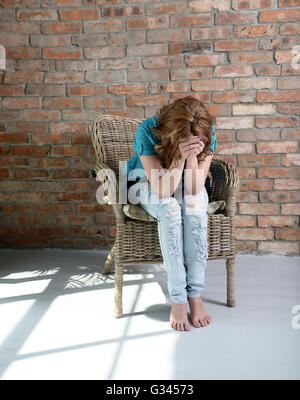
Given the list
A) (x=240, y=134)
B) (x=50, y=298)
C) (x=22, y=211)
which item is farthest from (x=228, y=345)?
(x=22, y=211)

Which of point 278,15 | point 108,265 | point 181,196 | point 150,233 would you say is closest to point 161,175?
point 181,196

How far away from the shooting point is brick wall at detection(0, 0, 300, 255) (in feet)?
7.34

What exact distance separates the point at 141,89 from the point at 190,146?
108 cm

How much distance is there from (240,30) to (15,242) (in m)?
2.10

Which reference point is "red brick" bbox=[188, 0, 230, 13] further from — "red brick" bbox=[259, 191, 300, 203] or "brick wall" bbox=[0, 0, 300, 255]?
"red brick" bbox=[259, 191, 300, 203]

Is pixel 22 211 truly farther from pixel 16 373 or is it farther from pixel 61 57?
pixel 16 373

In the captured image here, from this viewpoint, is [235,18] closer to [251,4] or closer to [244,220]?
[251,4]

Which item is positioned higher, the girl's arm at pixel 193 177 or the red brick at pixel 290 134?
the red brick at pixel 290 134

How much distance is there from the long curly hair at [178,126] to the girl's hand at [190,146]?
0.02m

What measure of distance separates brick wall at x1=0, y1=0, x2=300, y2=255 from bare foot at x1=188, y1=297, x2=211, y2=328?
3.33 ft

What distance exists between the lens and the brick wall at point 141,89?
7.34 feet

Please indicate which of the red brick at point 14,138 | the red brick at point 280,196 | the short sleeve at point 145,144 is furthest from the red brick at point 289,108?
the red brick at point 14,138

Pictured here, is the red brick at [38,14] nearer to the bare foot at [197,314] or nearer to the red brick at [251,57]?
A: the red brick at [251,57]

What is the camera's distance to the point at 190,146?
142 centimetres
